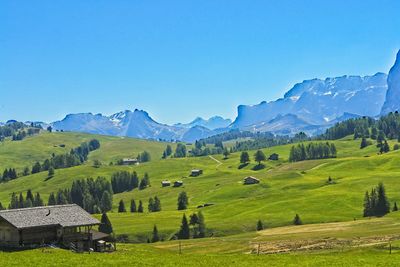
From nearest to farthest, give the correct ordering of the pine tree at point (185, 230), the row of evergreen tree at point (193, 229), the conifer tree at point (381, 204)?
the pine tree at point (185, 230) → the row of evergreen tree at point (193, 229) → the conifer tree at point (381, 204)

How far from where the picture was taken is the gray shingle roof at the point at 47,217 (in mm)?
82438

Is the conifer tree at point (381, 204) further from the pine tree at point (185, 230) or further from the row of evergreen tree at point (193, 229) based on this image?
the pine tree at point (185, 230)

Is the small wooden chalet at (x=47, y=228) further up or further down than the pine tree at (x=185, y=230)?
further up

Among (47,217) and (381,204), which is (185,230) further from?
(47,217)

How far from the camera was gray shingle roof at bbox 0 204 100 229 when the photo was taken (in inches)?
3246

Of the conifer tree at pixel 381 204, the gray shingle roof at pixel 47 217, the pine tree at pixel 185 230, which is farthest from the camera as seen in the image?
the conifer tree at pixel 381 204

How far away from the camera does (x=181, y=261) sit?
64.9 metres

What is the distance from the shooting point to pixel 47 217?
3346 inches

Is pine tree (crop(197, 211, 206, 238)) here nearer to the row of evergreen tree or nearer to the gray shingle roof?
the row of evergreen tree

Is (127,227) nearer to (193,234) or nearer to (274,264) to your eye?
(193,234)

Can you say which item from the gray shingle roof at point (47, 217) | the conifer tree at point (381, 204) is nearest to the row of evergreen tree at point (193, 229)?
the conifer tree at point (381, 204)

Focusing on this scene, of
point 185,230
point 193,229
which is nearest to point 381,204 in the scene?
point 193,229

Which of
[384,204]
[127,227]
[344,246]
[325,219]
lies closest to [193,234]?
[127,227]

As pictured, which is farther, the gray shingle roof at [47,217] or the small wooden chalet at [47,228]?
the gray shingle roof at [47,217]
